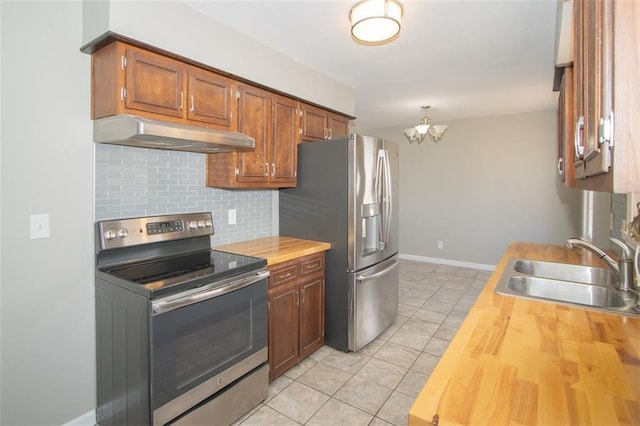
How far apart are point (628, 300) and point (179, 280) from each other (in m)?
2.16

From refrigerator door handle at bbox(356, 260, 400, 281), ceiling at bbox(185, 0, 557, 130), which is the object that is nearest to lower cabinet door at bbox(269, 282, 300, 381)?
refrigerator door handle at bbox(356, 260, 400, 281)

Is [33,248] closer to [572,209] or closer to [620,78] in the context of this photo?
[620,78]

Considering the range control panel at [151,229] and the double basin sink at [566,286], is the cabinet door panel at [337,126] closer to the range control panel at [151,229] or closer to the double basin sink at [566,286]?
the range control panel at [151,229]

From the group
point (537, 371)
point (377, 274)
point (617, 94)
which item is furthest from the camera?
point (377, 274)

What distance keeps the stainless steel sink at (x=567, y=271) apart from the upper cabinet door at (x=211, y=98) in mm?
2191

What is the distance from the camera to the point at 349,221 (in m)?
2.74

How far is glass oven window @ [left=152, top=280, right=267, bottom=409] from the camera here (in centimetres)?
162

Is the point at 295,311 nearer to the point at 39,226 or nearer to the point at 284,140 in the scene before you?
the point at 284,140

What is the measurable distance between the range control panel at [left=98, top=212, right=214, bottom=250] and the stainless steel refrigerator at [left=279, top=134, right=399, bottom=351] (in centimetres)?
87

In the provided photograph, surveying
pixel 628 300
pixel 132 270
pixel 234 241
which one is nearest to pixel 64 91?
pixel 132 270

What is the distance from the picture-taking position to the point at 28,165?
67.7 inches

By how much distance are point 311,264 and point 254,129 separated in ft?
3.76

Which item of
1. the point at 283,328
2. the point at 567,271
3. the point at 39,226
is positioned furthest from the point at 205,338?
the point at 567,271

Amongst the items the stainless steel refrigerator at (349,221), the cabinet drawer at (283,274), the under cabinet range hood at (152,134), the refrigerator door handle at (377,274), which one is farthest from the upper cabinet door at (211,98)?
the refrigerator door handle at (377,274)
